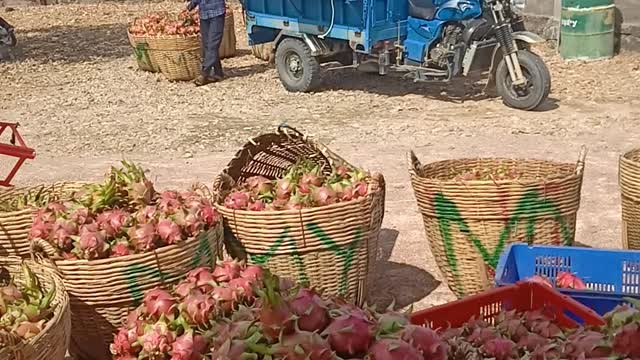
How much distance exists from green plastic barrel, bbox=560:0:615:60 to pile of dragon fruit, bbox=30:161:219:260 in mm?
7791

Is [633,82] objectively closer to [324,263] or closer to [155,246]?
[324,263]

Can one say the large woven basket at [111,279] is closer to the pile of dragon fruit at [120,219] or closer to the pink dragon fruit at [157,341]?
the pile of dragon fruit at [120,219]

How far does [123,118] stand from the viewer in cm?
956

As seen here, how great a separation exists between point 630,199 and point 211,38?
715 centimetres

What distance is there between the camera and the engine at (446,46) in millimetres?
9062

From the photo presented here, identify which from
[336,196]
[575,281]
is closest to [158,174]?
[336,196]

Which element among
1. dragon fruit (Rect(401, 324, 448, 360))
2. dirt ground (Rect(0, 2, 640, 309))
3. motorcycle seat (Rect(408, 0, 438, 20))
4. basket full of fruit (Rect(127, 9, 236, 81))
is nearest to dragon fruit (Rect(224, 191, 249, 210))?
dirt ground (Rect(0, 2, 640, 309))

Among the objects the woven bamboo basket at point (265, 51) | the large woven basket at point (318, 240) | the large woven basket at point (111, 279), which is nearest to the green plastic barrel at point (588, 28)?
the woven bamboo basket at point (265, 51)

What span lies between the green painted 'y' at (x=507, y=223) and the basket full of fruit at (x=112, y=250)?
1.12 meters

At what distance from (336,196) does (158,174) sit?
335 cm

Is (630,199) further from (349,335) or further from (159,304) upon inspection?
(349,335)

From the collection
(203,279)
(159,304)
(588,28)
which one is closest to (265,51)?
(588,28)

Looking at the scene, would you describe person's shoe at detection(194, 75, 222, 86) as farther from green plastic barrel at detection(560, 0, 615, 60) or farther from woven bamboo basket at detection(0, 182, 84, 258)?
woven bamboo basket at detection(0, 182, 84, 258)

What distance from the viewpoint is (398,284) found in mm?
5172
